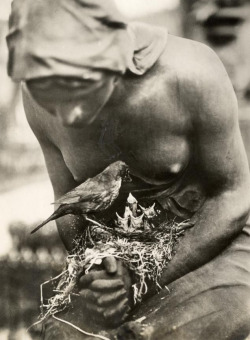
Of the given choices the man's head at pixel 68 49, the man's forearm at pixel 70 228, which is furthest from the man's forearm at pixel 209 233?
the man's head at pixel 68 49

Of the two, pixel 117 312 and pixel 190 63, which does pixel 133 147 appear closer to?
pixel 190 63

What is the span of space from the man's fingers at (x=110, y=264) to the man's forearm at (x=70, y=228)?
0.14 meters

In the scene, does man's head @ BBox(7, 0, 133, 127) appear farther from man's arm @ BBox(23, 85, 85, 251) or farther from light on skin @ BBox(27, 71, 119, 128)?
man's arm @ BBox(23, 85, 85, 251)

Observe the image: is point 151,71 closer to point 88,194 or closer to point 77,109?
point 77,109

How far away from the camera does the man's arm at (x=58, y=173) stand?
1.31m

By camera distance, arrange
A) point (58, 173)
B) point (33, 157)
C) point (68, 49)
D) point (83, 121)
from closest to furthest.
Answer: point (68, 49) → point (83, 121) → point (58, 173) → point (33, 157)

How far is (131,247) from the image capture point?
124 cm

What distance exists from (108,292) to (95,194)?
19 centimetres

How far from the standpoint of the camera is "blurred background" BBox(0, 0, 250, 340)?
1.35 meters

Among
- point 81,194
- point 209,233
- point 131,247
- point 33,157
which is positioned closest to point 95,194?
point 81,194

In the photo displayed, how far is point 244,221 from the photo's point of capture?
127 cm

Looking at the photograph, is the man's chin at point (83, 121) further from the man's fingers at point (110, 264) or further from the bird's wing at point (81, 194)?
the man's fingers at point (110, 264)

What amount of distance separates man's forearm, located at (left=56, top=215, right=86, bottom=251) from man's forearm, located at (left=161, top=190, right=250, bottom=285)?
0.21m

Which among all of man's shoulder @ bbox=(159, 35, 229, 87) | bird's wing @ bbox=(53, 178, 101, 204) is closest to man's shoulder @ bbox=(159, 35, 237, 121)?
man's shoulder @ bbox=(159, 35, 229, 87)
